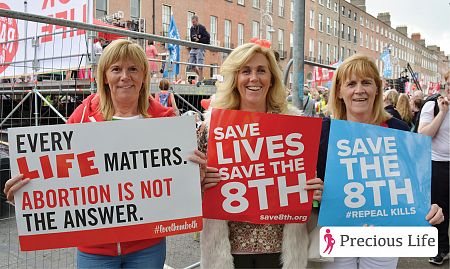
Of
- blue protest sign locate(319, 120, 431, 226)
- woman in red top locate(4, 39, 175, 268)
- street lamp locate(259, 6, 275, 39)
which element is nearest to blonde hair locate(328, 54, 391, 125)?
blue protest sign locate(319, 120, 431, 226)

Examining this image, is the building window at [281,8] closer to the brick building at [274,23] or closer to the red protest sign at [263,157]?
the brick building at [274,23]

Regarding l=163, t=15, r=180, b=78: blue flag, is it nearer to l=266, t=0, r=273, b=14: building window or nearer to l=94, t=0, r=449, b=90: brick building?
l=94, t=0, r=449, b=90: brick building

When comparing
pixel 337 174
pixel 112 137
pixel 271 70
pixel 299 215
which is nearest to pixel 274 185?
pixel 299 215

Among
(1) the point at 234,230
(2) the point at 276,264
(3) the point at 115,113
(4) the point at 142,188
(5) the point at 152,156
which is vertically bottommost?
(2) the point at 276,264

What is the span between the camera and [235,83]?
2.29 meters

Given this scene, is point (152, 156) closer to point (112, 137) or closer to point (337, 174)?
point (112, 137)

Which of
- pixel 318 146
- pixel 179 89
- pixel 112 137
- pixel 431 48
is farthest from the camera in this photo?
pixel 431 48

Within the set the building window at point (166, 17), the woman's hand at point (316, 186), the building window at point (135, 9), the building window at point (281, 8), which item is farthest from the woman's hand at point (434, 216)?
the building window at point (281, 8)

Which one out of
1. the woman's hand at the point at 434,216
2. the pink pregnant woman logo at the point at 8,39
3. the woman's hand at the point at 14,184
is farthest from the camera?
the pink pregnant woman logo at the point at 8,39

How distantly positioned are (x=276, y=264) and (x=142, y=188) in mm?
823

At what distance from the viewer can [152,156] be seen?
2111mm

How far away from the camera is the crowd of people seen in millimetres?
2113

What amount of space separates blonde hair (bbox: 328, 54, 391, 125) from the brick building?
3581 millimetres

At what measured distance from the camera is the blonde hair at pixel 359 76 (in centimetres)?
226
